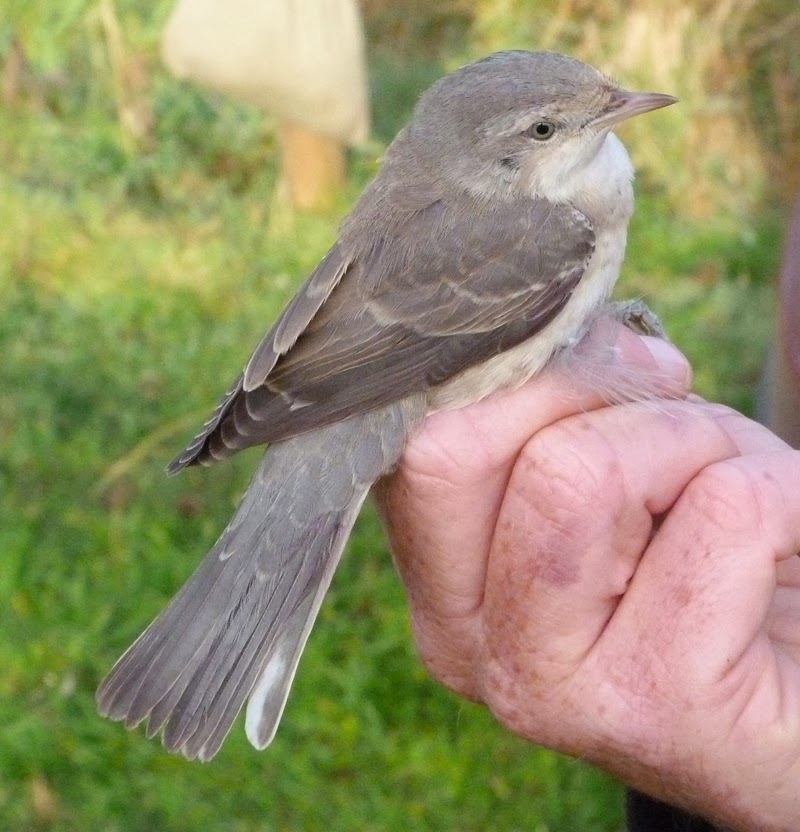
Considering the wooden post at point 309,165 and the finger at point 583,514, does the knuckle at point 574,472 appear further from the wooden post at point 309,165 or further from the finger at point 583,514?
the wooden post at point 309,165

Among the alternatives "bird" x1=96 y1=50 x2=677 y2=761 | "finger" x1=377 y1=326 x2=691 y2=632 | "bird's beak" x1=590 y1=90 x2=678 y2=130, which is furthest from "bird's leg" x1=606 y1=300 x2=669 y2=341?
"bird's beak" x1=590 y1=90 x2=678 y2=130

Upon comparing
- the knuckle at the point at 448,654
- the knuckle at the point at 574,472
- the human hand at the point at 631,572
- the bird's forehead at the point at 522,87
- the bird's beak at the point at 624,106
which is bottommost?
the knuckle at the point at 448,654

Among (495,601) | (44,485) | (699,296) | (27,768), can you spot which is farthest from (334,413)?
(699,296)

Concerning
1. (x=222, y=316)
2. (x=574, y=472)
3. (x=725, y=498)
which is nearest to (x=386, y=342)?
(x=574, y=472)

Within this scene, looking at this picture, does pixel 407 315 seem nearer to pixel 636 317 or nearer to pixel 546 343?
pixel 546 343

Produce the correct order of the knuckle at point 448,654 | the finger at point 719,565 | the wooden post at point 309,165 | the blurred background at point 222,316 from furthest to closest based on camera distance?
1. the wooden post at point 309,165
2. the blurred background at point 222,316
3. the knuckle at point 448,654
4. the finger at point 719,565

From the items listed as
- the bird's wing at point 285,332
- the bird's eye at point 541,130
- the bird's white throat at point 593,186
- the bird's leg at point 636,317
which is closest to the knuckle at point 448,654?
the bird's wing at point 285,332

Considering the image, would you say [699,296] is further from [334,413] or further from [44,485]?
[334,413]

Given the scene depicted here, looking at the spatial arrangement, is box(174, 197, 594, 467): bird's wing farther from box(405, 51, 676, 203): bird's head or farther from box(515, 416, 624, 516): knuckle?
box(515, 416, 624, 516): knuckle
